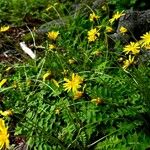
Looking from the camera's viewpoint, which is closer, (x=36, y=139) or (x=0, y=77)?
(x=36, y=139)

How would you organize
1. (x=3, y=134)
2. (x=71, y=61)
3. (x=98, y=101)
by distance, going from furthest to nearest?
(x=71, y=61) < (x=98, y=101) < (x=3, y=134)

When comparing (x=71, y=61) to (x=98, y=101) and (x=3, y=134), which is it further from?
(x=3, y=134)

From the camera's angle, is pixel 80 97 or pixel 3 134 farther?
pixel 80 97

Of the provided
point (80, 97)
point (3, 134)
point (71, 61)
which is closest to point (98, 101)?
point (80, 97)

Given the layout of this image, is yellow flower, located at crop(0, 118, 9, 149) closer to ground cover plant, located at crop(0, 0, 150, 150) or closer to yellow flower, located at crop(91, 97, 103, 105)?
ground cover plant, located at crop(0, 0, 150, 150)

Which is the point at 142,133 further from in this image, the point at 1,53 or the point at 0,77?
the point at 1,53

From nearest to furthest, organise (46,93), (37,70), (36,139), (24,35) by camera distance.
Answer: (36,139), (46,93), (37,70), (24,35)

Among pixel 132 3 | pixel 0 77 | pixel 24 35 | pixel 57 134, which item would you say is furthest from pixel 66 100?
pixel 24 35

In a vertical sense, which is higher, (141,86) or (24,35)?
(141,86)
